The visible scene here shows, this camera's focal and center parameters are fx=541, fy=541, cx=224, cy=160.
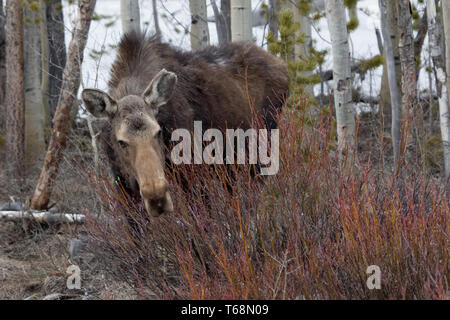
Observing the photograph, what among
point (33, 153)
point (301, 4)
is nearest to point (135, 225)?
point (301, 4)

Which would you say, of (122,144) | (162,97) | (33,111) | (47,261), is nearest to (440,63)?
(162,97)

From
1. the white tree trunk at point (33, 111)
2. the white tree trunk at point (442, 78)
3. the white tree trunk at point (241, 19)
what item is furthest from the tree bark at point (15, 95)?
the white tree trunk at point (442, 78)

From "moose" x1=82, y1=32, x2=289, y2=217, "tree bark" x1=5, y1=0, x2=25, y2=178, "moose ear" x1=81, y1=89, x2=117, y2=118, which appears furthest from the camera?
"tree bark" x1=5, y1=0, x2=25, y2=178

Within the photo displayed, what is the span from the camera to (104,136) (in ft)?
16.5

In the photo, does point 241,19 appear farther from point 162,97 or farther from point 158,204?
point 158,204

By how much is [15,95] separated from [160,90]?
5.58 m

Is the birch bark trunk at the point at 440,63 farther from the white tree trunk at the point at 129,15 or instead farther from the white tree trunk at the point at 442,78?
the white tree trunk at the point at 129,15

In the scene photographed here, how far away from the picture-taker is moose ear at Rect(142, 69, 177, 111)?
188 inches

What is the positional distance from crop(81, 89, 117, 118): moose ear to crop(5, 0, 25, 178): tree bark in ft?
17.3

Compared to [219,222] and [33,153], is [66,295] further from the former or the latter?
[33,153]

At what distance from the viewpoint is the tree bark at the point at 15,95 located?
937cm

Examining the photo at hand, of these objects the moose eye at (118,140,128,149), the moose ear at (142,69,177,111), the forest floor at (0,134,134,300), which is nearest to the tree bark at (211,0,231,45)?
the forest floor at (0,134,134,300)

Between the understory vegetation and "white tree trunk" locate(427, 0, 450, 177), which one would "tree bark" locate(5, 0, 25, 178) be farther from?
"white tree trunk" locate(427, 0, 450, 177)

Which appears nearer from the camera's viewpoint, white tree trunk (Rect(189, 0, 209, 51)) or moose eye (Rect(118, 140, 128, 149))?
moose eye (Rect(118, 140, 128, 149))
